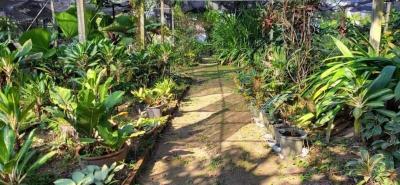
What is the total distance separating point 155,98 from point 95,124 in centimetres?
214

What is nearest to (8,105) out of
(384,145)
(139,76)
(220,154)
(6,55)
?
(6,55)

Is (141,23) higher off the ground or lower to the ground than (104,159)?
higher

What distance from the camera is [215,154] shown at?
4.00 meters

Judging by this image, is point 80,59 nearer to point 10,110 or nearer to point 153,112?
point 153,112

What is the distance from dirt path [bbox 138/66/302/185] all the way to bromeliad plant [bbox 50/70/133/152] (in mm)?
434

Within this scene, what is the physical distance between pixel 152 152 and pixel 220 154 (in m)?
0.69

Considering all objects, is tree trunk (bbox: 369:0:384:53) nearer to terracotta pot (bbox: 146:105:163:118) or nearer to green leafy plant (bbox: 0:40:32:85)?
terracotta pot (bbox: 146:105:163:118)

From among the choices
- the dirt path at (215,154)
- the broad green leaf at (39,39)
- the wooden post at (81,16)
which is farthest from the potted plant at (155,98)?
the broad green leaf at (39,39)

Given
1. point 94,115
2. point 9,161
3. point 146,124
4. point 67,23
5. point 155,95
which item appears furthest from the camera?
point 67,23

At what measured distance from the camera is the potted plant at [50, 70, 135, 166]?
10.4 ft

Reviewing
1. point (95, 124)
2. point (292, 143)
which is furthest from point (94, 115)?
point (292, 143)

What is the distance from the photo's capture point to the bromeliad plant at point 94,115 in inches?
124

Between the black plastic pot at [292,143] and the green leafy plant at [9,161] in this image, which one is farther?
the black plastic pot at [292,143]

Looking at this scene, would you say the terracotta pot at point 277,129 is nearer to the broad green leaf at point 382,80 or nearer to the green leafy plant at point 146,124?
the broad green leaf at point 382,80
